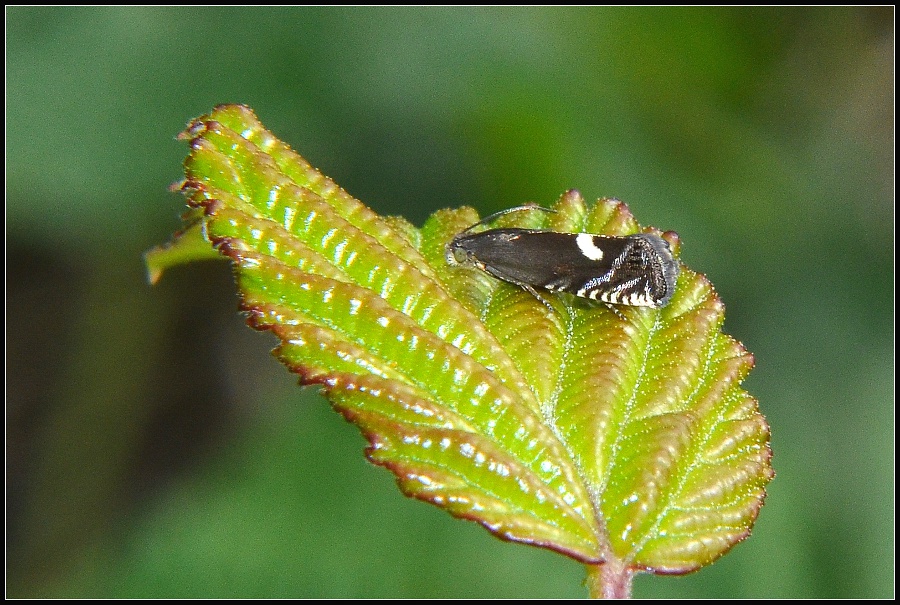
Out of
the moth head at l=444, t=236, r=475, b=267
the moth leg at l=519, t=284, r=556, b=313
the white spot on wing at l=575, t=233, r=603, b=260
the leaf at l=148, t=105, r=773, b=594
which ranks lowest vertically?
the leaf at l=148, t=105, r=773, b=594

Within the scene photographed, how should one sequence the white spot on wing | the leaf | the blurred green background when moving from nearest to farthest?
the leaf
the white spot on wing
the blurred green background

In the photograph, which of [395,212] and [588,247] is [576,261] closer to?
[588,247]

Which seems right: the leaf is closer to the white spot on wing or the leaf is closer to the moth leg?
the moth leg

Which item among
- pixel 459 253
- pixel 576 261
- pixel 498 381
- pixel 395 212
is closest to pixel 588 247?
pixel 576 261

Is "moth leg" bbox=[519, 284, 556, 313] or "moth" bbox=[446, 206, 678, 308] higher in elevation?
"moth" bbox=[446, 206, 678, 308]

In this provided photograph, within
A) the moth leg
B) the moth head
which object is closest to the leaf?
the moth leg

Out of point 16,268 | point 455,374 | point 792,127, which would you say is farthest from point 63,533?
point 792,127

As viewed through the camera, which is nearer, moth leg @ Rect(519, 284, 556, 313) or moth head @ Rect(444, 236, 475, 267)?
moth leg @ Rect(519, 284, 556, 313)
